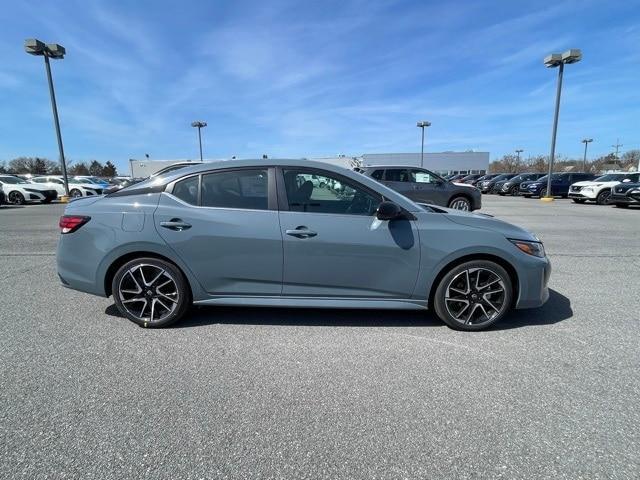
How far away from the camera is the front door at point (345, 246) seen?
3277 mm

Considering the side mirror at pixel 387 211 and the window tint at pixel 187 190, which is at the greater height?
the window tint at pixel 187 190

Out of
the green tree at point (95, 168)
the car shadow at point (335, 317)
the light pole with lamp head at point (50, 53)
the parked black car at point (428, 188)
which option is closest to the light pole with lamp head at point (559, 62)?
the parked black car at point (428, 188)

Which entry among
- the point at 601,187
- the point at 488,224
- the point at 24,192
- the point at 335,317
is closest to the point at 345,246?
the point at 335,317

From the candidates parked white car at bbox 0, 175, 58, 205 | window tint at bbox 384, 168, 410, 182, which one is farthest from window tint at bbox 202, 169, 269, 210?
parked white car at bbox 0, 175, 58, 205

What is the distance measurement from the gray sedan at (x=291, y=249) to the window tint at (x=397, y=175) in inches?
343

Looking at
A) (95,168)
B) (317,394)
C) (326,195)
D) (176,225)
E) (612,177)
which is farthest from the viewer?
(95,168)

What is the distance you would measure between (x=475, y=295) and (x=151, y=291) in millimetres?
3088

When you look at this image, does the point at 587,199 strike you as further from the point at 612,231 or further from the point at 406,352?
the point at 406,352

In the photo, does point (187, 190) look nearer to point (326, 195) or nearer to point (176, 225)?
point (176, 225)

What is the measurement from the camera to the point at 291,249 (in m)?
3.29

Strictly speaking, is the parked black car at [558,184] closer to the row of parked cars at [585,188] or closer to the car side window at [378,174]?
the row of parked cars at [585,188]

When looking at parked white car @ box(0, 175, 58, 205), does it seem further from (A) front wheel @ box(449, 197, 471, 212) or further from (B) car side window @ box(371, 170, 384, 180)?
(A) front wheel @ box(449, 197, 471, 212)

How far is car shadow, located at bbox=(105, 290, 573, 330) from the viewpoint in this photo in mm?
A: 3582

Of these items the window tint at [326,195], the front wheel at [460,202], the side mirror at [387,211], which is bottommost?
the front wheel at [460,202]
